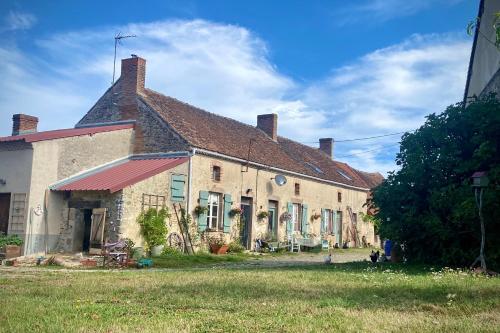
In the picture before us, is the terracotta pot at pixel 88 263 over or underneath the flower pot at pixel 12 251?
underneath

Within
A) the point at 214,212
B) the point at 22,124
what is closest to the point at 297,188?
the point at 214,212

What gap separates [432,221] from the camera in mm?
13023

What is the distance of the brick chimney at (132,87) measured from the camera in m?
21.6

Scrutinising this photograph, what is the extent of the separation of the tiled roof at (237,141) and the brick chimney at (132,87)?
47 centimetres

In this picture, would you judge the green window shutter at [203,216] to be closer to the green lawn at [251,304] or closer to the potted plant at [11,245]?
the potted plant at [11,245]

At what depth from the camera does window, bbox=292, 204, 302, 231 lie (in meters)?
26.2

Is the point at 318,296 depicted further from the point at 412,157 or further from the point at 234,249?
the point at 234,249

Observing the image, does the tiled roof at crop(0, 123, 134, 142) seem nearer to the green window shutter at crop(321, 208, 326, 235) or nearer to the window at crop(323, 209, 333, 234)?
the green window shutter at crop(321, 208, 326, 235)

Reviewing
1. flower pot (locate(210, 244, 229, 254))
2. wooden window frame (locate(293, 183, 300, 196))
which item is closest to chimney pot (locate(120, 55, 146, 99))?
flower pot (locate(210, 244, 229, 254))

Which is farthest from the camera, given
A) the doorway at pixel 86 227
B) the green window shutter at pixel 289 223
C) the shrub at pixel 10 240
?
the green window shutter at pixel 289 223

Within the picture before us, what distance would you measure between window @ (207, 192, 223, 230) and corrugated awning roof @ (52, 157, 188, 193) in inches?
96.5

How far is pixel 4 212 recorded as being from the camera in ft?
57.7

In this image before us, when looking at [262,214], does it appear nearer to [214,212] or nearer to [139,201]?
[214,212]

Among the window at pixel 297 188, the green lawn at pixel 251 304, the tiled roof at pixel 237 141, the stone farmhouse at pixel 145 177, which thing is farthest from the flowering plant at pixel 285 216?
the green lawn at pixel 251 304
